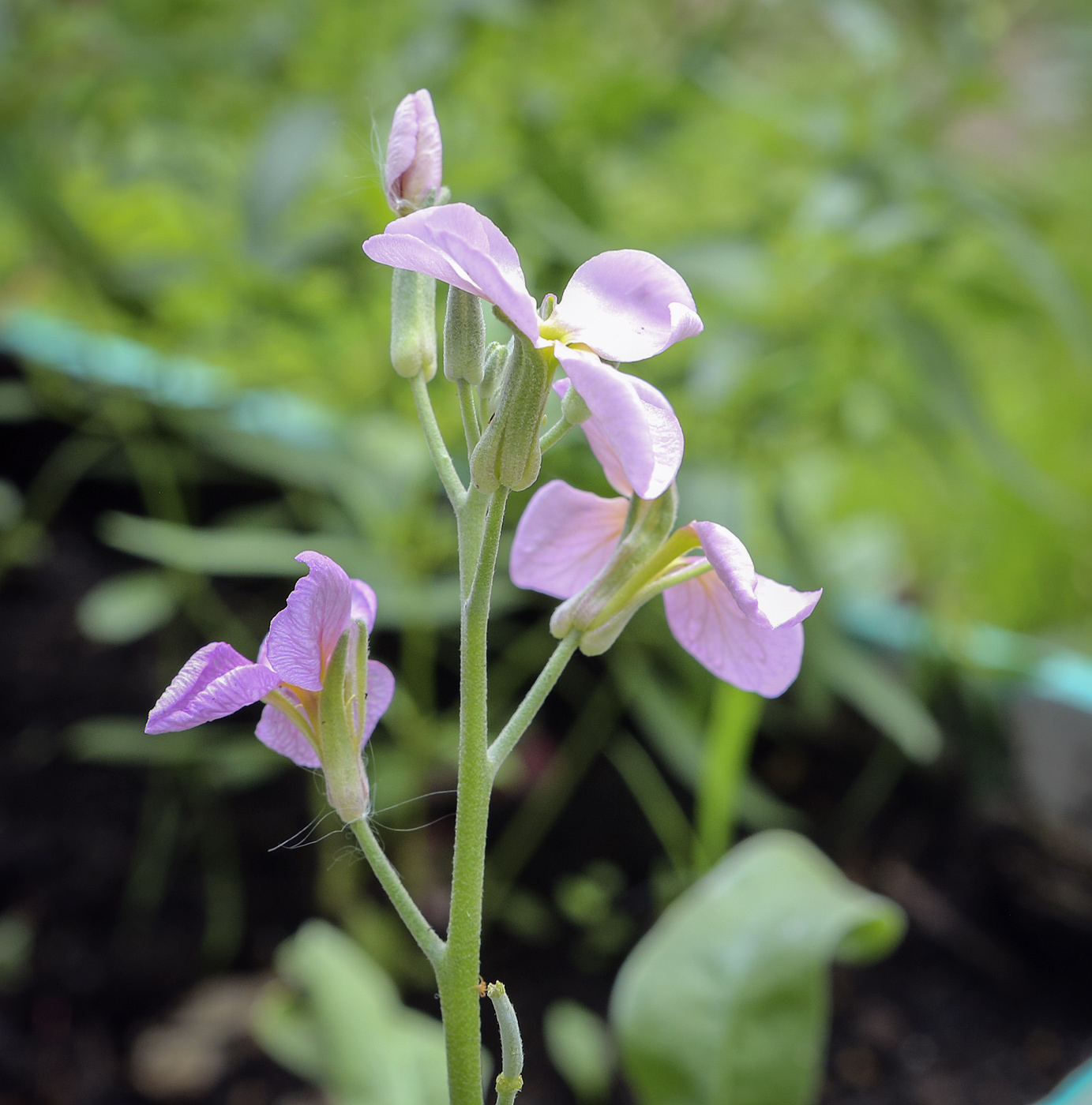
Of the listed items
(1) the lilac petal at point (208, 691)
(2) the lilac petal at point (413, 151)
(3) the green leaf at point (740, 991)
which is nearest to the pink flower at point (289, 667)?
(1) the lilac petal at point (208, 691)

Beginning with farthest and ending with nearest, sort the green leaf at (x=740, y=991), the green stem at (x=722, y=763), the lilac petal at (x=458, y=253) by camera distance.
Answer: the green stem at (x=722, y=763) < the green leaf at (x=740, y=991) < the lilac petal at (x=458, y=253)

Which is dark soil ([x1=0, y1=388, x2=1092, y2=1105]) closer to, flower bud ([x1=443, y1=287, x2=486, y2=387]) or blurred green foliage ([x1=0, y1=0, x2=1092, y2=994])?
blurred green foliage ([x1=0, y1=0, x2=1092, y2=994])

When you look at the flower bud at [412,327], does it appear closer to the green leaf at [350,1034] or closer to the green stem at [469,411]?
the green stem at [469,411]

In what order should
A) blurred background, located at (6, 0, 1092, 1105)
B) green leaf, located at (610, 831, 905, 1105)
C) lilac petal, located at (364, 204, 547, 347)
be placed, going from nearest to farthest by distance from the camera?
lilac petal, located at (364, 204, 547, 347), green leaf, located at (610, 831, 905, 1105), blurred background, located at (6, 0, 1092, 1105)

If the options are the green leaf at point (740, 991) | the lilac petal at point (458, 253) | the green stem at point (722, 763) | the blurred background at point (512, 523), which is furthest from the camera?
the blurred background at point (512, 523)

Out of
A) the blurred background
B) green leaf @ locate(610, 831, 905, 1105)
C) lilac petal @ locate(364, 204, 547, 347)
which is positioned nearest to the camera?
lilac petal @ locate(364, 204, 547, 347)

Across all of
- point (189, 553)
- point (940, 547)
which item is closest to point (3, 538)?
point (189, 553)

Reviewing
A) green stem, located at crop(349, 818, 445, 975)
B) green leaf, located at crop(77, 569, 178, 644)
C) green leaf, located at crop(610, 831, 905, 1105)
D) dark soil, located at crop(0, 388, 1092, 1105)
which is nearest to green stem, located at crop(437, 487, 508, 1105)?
green stem, located at crop(349, 818, 445, 975)

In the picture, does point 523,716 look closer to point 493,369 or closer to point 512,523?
point 493,369
